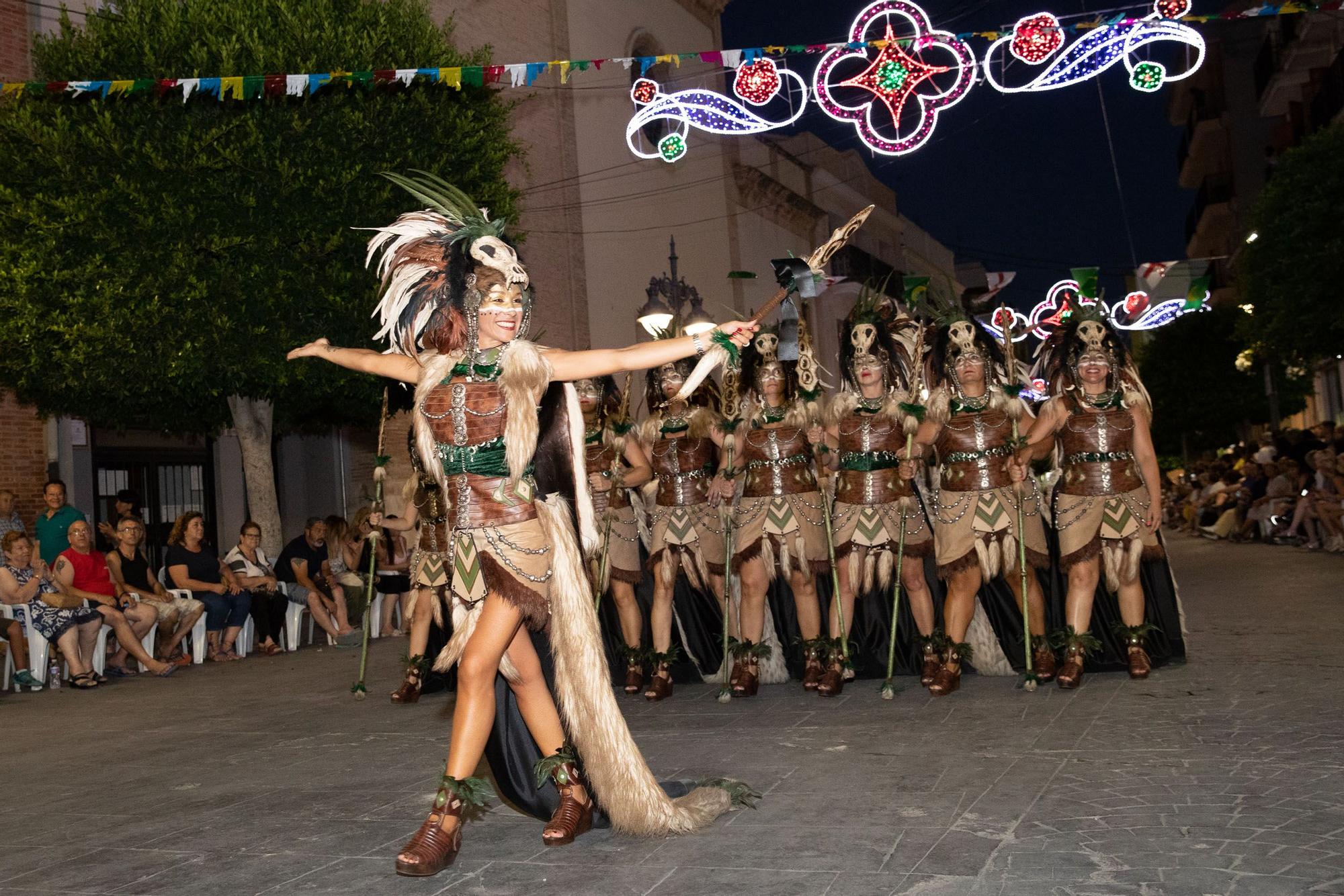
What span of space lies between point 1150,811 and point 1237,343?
40.6 m

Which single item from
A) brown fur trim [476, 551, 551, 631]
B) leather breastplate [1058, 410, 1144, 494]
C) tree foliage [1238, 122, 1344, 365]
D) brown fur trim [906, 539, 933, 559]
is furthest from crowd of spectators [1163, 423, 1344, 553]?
brown fur trim [476, 551, 551, 631]

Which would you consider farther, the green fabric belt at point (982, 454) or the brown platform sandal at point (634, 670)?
the brown platform sandal at point (634, 670)

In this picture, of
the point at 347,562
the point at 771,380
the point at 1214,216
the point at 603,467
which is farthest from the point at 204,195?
the point at 1214,216

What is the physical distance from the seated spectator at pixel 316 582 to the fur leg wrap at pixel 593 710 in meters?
9.71

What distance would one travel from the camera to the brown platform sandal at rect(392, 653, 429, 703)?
8.85 metres

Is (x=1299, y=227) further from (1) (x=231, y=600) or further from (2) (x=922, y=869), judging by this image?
(2) (x=922, y=869)

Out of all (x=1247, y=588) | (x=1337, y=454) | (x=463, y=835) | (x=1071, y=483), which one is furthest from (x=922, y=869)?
(x=1337, y=454)

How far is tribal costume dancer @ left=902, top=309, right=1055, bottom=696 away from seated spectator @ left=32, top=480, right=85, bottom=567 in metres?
8.04

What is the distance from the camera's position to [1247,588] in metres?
13.2

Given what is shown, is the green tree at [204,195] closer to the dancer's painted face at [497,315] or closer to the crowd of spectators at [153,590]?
the crowd of spectators at [153,590]

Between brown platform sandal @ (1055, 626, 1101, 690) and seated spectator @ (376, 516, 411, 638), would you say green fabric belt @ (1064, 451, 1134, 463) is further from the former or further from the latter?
seated spectator @ (376, 516, 411, 638)

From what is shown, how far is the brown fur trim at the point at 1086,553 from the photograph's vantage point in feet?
25.8

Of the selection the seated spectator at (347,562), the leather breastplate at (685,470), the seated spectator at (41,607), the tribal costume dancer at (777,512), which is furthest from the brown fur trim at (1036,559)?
the seated spectator at (347,562)

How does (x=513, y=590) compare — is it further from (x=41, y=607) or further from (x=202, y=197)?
(x=202, y=197)
